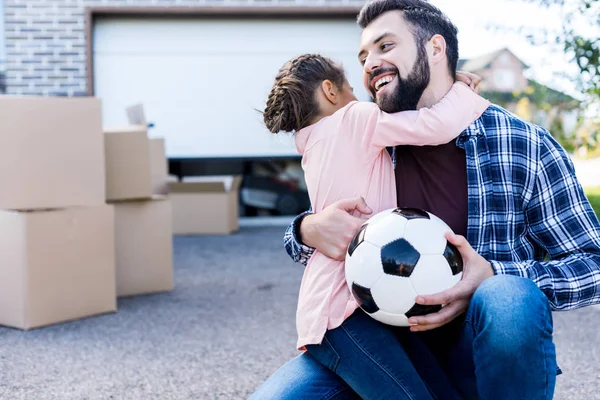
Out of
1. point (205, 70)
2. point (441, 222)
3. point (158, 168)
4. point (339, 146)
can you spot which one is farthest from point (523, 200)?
point (205, 70)

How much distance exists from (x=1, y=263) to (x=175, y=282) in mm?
1340

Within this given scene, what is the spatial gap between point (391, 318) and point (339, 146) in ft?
1.46

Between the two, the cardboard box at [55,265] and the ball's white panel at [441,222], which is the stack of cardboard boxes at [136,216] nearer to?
the cardboard box at [55,265]

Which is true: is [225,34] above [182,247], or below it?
above

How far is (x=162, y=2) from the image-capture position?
7328 millimetres

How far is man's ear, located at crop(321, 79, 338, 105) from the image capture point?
194cm

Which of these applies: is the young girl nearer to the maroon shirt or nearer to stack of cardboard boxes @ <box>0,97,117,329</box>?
the maroon shirt

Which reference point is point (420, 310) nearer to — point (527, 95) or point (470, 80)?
point (470, 80)

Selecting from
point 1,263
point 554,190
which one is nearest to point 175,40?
point 1,263

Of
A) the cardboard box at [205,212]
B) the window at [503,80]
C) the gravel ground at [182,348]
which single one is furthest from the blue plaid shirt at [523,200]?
the window at [503,80]

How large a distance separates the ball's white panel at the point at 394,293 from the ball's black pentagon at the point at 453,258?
0.10 m

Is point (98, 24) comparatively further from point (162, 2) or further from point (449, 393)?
point (449, 393)

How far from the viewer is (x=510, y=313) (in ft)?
4.62

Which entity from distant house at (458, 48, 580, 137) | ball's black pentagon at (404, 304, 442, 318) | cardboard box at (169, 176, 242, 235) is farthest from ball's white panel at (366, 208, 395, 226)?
cardboard box at (169, 176, 242, 235)
